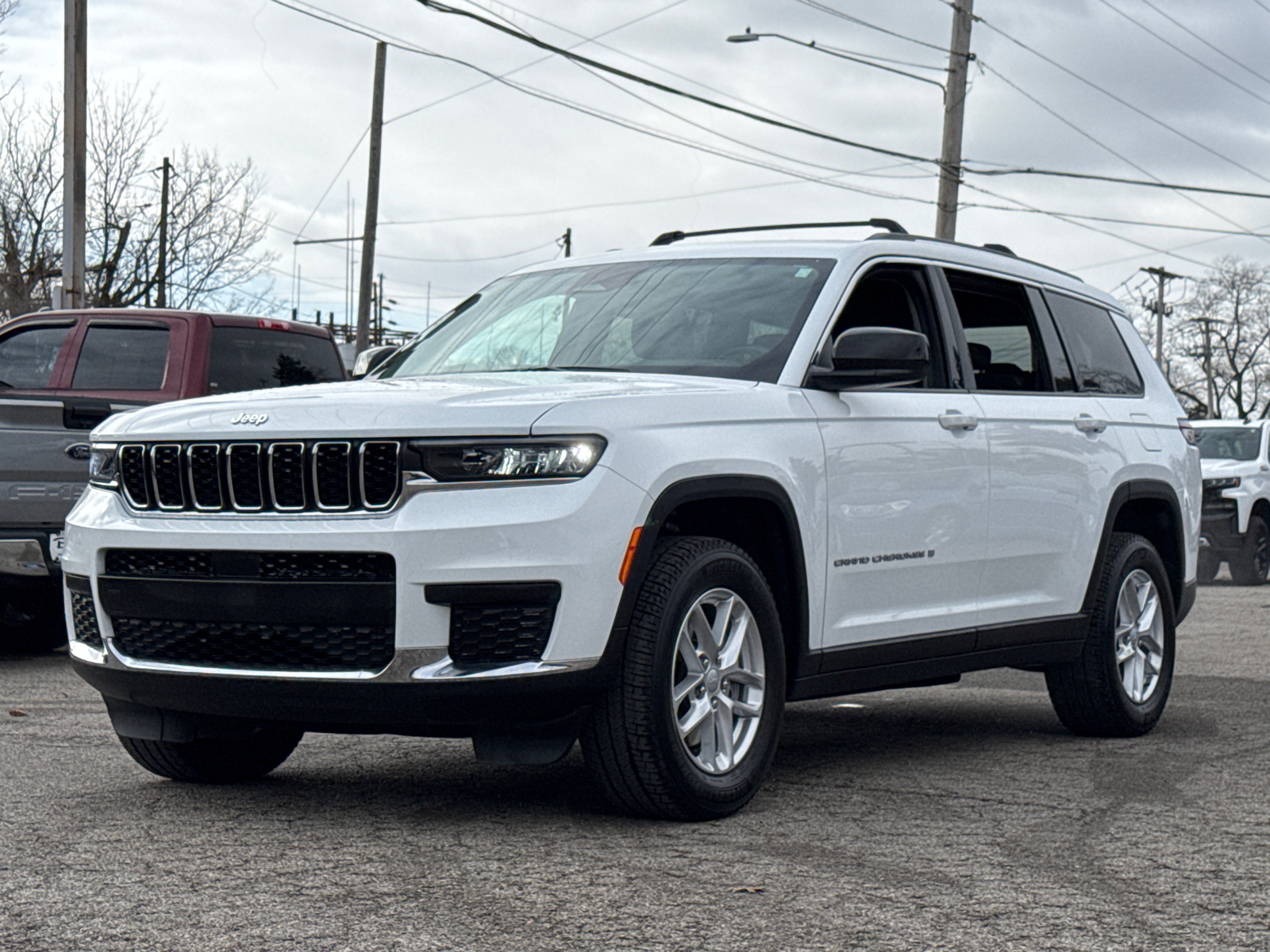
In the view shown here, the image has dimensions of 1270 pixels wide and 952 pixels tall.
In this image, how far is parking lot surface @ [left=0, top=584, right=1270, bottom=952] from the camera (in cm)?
388

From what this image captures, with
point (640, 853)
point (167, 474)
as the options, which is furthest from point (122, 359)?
point (640, 853)

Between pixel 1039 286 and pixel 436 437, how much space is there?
11.8ft

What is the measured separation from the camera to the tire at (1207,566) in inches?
810

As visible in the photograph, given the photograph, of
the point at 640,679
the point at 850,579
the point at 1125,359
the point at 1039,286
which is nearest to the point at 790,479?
the point at 850,579

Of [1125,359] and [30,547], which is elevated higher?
[1125,359]

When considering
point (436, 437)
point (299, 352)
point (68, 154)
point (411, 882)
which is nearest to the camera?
point (411, 882)

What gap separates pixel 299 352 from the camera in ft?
37.2

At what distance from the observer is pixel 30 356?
11.1m

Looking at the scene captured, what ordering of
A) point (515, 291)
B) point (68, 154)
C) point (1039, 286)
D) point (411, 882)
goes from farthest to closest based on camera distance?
1. point (68, 154)
2. point (1039, 286)
3. point (515, 291)
4. point (411, 882)

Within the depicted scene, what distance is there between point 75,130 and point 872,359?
16.2 metres

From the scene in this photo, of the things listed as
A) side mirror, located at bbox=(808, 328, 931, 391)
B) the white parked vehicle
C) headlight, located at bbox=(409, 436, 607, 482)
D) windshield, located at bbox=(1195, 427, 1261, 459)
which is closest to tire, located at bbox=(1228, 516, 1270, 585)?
the white parked vehicle

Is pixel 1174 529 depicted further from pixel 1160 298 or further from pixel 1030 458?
pixel 1160 298

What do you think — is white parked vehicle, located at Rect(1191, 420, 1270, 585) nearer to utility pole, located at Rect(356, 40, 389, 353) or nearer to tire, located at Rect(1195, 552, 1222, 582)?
tire, located at Rect(1195, 552, 1222, 582)

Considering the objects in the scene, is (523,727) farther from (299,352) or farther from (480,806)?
(299,352)
